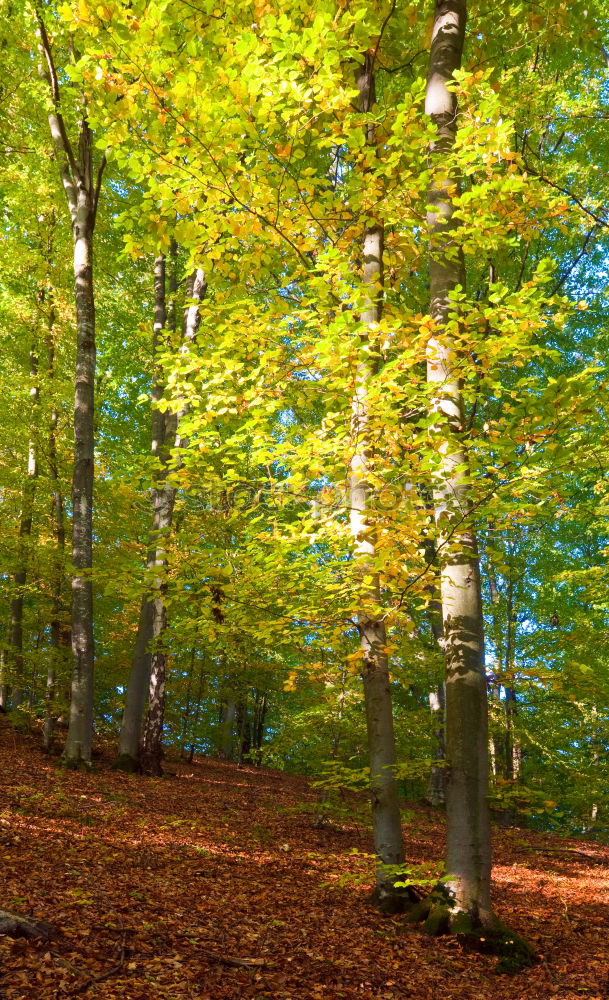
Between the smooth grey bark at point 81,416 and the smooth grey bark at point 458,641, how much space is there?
21.5ft

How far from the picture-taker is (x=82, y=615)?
9.44 metres

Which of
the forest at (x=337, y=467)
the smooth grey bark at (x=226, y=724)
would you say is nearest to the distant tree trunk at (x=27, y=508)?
the forest at (x=337, y=467)

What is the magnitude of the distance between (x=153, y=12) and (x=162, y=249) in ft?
5.06

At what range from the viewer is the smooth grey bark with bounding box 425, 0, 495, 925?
4254 mm

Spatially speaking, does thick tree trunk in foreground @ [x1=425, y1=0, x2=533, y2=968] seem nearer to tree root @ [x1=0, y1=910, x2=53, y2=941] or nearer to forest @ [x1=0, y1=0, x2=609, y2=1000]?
forest @ [x1=0, y1=0, x2=609, y2=1000]

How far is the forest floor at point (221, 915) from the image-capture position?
3195mm

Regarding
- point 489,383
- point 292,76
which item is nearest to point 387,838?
point 489,383

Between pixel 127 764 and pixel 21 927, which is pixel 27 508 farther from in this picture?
pixel 21 927

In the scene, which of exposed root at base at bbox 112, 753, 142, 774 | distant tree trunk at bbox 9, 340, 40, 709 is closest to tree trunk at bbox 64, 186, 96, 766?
exposed root at base at bbox 112, 753, 142, 774

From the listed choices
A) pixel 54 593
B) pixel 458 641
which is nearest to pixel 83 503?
pixel 54 593

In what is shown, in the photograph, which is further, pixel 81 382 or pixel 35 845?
pixel 81 382

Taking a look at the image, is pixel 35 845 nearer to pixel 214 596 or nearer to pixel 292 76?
pixel 214 596

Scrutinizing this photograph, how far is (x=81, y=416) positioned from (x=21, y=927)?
26.3ft

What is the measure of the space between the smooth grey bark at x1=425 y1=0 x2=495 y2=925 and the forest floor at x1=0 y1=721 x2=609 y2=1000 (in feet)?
1.67
